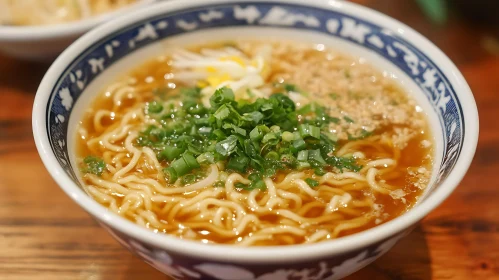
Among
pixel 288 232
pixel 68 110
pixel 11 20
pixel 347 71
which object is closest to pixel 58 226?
pixel 68 110

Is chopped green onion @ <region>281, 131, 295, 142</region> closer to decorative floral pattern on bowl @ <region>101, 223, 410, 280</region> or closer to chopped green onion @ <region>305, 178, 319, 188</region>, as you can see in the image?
Answer: chopped green onion @ <region>305, 178, 319, 188</region>

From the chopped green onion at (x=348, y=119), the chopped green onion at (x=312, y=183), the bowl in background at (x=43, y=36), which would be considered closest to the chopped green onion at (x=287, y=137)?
the chopped green onion at (x=312, y=183)

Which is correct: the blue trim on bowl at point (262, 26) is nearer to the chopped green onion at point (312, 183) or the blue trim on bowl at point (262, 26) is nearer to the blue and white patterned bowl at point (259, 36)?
the blue and white patterned bowl at point (259, 36)

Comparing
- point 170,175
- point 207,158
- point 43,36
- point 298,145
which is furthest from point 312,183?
point 43,36

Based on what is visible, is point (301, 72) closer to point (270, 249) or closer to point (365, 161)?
point (365, 161)

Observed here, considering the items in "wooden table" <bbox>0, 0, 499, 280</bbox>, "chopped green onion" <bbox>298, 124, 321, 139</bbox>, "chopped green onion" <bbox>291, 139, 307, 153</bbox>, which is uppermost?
"chopped green onion" <bbox>298, 124, 321, 139</bbox>

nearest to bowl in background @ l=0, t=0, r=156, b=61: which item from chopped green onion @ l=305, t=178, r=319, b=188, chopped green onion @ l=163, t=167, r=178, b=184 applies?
chopped green onion @ l=163, t=167, r=178, b=184
